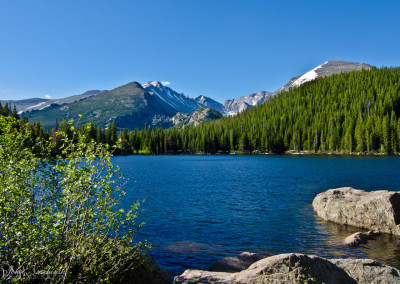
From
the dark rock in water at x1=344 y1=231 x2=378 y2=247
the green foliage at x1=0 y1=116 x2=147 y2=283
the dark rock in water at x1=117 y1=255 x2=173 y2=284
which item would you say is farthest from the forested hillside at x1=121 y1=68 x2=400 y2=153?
the green foliage at x1=0 y1=116 x2=147 y2=283

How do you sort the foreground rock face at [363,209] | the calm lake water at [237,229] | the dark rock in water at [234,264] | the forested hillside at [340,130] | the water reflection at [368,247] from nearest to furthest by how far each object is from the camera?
the dark rock in water at [234,264]
the water reflection at [368,247]
the calm lake water at [237,229]
the foreground rock face at [363,209]
the forested hillside at [340,130]

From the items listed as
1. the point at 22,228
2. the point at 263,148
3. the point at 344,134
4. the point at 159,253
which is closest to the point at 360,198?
the point at 159,253

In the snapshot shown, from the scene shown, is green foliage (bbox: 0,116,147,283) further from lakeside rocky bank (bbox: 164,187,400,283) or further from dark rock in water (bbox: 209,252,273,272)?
dark rock in water (bbox: 209,252,273,272)

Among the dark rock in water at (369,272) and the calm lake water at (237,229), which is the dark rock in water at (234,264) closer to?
the calm lake water at (237,229)

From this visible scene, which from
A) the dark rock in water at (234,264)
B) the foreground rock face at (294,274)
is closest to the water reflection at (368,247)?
the dark rock in water at (234,264)

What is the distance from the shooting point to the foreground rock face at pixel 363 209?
20.5m

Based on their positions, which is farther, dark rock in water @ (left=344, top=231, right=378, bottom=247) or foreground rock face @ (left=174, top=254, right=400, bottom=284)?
dark rock in water @ (left=344, top=231, right=378, bottom=247)

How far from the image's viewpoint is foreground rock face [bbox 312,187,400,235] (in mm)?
20547

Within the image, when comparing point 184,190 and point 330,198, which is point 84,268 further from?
point 184,190

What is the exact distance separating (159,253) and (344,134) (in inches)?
6287

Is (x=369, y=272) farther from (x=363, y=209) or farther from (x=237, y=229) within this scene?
(x=363, y=209)

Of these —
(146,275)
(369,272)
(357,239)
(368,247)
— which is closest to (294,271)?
(369,272)

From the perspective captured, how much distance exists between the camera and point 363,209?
72.6 ft

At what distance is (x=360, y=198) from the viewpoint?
934 inches
